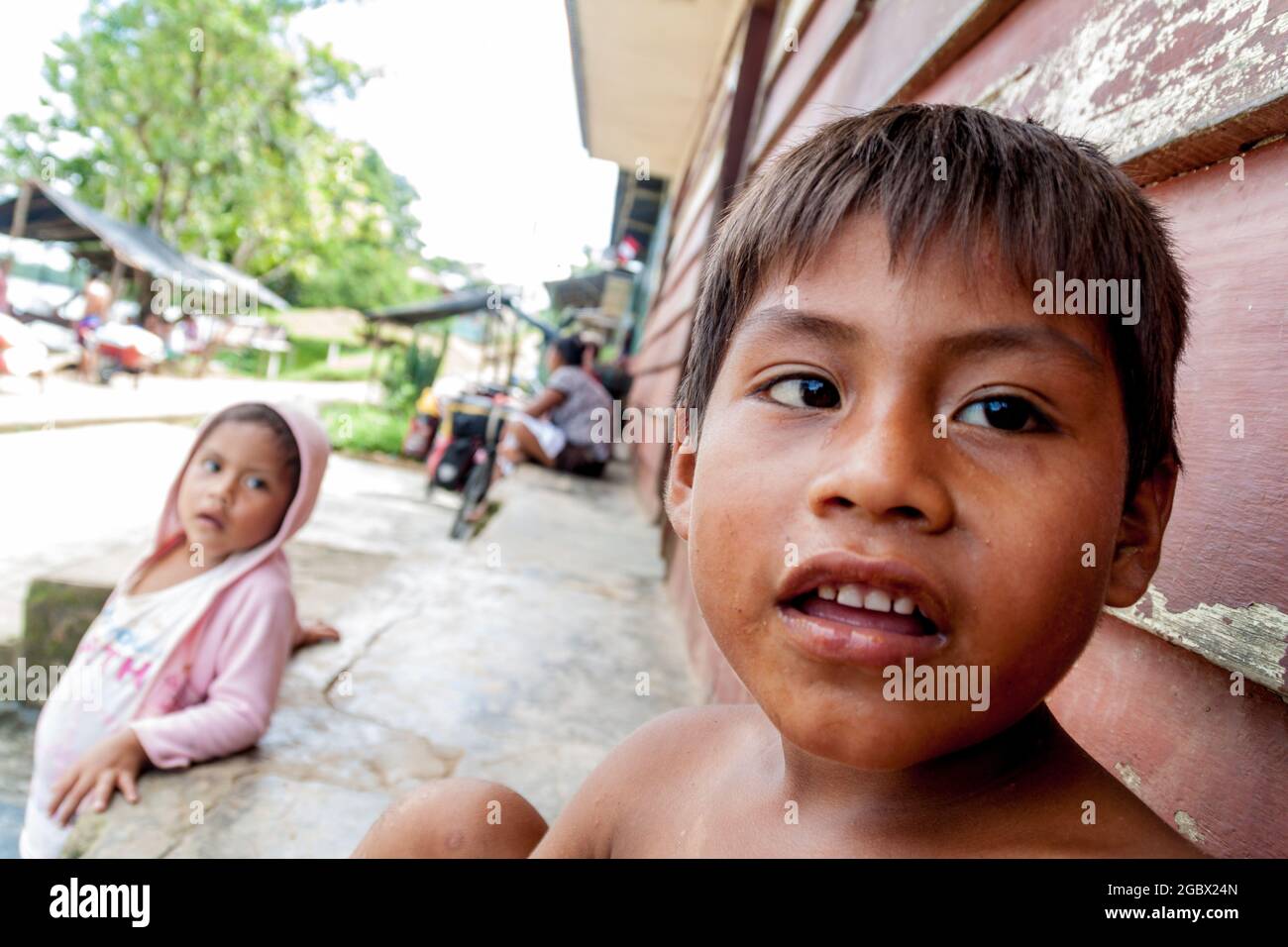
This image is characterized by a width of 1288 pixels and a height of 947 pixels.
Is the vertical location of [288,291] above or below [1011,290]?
above

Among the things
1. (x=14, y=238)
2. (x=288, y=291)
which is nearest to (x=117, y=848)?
(x=14, y=238)

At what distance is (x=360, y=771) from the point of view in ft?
6.71

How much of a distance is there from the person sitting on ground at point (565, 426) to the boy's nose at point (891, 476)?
22.2ft

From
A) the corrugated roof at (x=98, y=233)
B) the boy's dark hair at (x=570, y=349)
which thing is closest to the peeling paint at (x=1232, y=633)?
the boy's dark hair at (x=570, y=349)

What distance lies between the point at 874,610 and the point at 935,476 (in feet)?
0.41

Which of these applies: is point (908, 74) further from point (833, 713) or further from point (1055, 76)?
point (833, 713)

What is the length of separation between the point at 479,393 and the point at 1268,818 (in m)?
8.93

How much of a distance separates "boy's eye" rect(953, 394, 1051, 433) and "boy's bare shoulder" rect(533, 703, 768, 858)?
597 millimetres

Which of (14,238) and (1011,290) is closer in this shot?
(1011,290)

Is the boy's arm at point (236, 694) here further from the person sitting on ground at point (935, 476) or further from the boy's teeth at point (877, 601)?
the boy's teeth at point (877, 601)

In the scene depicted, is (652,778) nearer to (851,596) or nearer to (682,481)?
(682,481)

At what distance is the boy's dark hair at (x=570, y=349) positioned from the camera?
8.23 m

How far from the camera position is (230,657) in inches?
86.6

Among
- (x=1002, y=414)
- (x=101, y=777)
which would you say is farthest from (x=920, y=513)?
Answer: (x=101, y=777)
